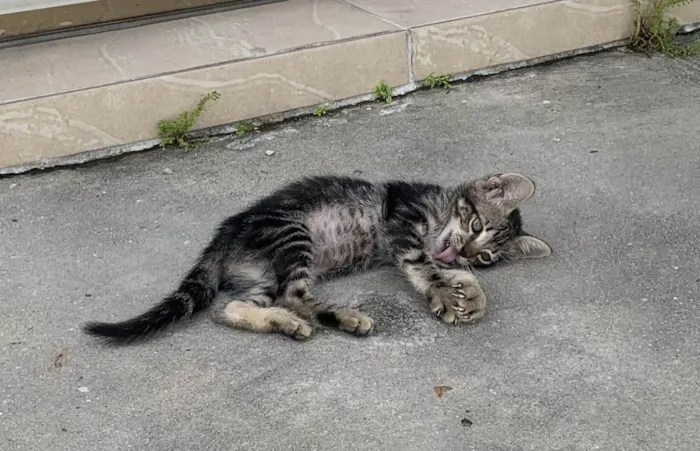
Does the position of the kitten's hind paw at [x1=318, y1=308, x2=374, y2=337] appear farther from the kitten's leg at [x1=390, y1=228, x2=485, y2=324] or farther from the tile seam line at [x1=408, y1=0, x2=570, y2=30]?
the tile seam line at [x1=408, y1=0, x2=570, y2=30]

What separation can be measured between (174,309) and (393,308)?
3.12 feet

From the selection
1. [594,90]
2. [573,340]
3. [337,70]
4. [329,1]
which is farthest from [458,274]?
[329,1]

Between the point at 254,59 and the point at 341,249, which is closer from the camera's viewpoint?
the point at 341,249

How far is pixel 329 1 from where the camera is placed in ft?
22.3

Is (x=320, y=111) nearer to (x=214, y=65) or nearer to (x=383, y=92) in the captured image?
(x=383, y=92)

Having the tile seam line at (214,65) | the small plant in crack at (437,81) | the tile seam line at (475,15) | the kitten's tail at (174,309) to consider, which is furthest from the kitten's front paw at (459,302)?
the tile seam line at (475,15)

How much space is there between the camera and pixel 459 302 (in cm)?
372

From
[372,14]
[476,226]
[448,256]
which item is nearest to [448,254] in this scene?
[448,256]

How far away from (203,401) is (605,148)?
315cm

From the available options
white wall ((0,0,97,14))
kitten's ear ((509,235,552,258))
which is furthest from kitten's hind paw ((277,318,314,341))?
white wall ((0,0,97,14))

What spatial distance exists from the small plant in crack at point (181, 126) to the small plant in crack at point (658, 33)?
3357 mm

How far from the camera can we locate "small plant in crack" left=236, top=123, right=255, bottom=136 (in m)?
5.54

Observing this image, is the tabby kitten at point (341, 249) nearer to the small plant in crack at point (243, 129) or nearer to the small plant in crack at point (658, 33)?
the small plant in crack at point (243, 129)

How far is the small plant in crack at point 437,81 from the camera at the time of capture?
6079 millimetres
